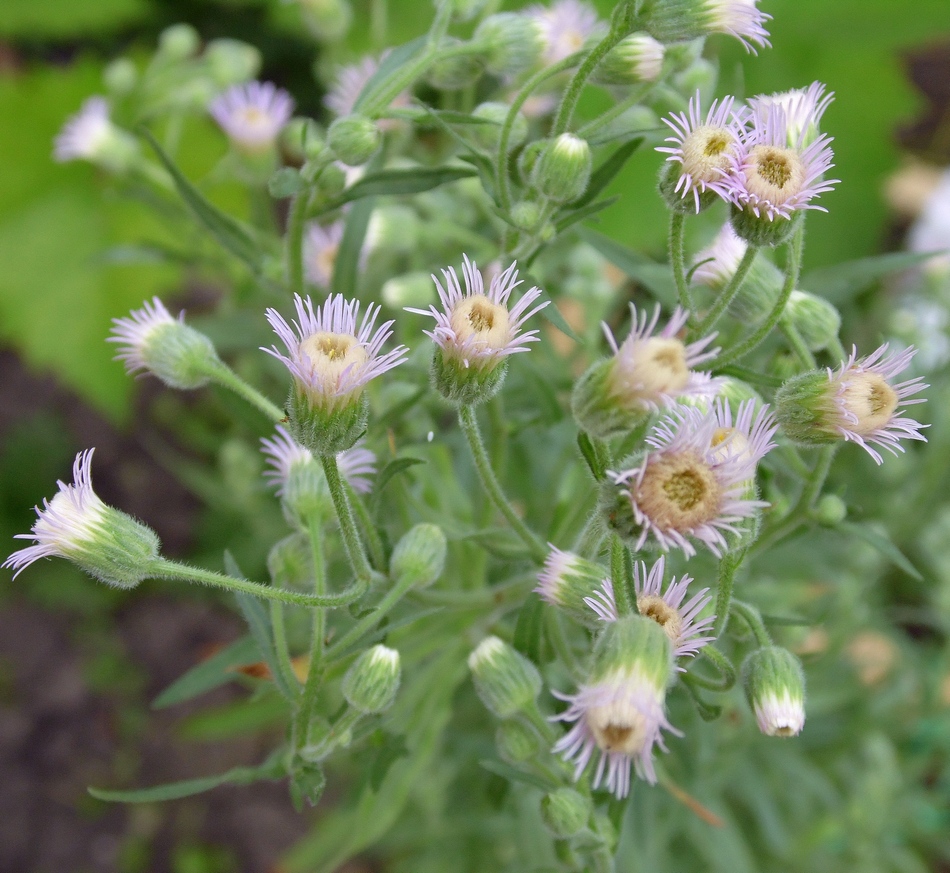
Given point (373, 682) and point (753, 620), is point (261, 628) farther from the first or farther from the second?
point (753, 620)

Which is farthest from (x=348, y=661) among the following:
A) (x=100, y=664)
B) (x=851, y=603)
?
(x=100, y=664)

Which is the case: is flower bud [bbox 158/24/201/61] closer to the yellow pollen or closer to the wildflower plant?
the wildflower plant

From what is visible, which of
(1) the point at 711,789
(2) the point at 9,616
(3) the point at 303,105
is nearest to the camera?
(1) the point at 711,789

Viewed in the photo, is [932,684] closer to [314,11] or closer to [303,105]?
[314,11]

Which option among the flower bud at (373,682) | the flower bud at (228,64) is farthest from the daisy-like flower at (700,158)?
the flower bud at (228,64)

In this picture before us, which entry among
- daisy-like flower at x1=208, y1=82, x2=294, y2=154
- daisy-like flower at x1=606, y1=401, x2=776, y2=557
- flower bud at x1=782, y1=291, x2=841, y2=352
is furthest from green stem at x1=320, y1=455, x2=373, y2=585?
daisy-like flower at x1=208, y1=82, x2=294, y2=154

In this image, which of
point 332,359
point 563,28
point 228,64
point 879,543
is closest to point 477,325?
point 332,359

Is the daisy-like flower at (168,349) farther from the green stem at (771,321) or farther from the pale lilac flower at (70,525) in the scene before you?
the green stem at (771,321)
